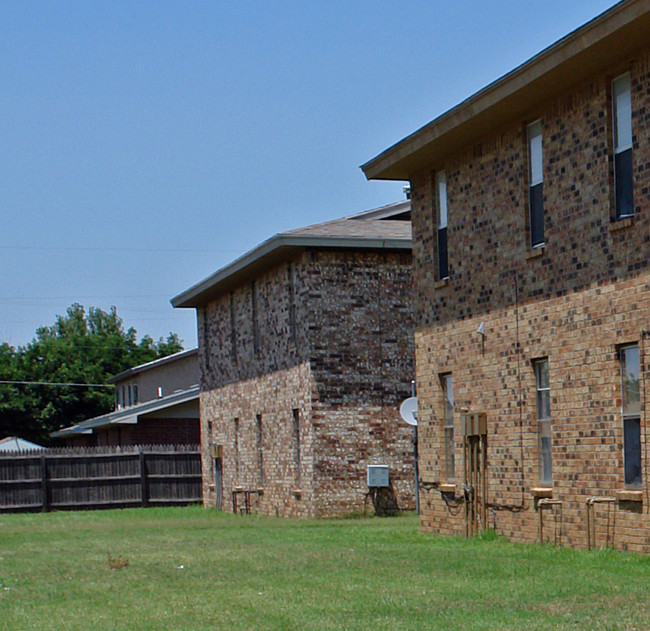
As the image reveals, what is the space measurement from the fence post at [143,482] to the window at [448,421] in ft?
63.2

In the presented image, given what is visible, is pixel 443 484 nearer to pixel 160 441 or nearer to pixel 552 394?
pixel 552 394

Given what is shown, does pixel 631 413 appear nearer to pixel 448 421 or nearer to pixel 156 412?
pixel 448 421

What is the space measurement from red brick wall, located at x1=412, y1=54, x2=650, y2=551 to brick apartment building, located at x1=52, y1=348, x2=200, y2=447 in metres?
24.1

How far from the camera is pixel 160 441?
4547 cm

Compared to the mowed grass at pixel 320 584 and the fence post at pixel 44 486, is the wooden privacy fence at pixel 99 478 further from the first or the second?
the mowed grass at pixel 320 584

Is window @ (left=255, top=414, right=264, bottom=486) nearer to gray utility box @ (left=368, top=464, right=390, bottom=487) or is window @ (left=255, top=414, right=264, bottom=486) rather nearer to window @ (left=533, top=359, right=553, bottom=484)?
gray utility box @ (left=368, top=464, right=390, bottom=487)

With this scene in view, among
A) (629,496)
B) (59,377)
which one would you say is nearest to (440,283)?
(629,496)

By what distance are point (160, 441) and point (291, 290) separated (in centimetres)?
1725

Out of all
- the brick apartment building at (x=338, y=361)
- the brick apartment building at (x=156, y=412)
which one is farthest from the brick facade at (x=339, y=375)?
the brick apartment building at (x=156, y=412)

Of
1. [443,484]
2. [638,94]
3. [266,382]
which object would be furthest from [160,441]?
[638,94]

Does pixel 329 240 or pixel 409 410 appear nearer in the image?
pixel 409 410

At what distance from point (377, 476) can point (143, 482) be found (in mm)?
12695

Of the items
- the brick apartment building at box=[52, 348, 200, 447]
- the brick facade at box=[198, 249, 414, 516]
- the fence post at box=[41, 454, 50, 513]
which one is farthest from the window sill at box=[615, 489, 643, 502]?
the brick apartment building at box=[52, 348, 200, 447]

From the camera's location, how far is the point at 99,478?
39.1 m
